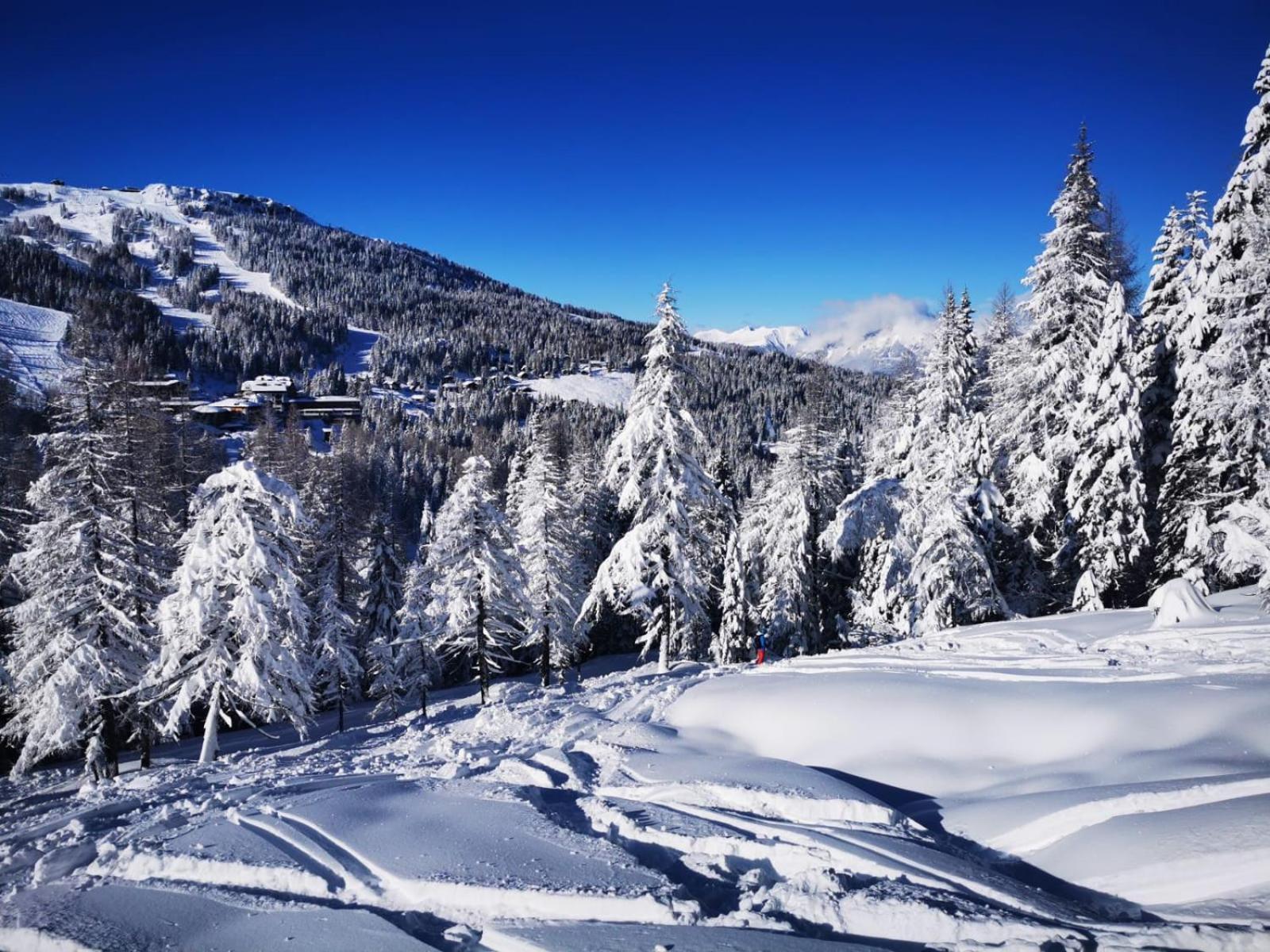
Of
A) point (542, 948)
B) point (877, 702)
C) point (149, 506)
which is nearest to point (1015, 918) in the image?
point (542, 948)

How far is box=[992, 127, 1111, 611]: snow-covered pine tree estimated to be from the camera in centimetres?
2122

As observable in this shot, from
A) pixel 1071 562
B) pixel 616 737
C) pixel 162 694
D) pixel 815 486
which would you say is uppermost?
pixel 815 486

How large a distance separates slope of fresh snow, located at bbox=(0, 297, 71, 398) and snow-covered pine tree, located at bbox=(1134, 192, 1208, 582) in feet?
485

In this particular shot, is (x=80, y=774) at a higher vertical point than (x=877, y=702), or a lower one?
lower

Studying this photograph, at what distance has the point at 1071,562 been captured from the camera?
68.9 feet

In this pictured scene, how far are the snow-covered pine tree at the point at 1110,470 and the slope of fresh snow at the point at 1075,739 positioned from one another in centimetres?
589

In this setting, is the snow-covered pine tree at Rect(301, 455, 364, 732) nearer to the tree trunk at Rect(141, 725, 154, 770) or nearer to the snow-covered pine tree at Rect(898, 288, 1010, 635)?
the tree trunk at Rect(141, 725, 154, 770)

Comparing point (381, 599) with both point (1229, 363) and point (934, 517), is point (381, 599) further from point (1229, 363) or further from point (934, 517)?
point (1229, 363)

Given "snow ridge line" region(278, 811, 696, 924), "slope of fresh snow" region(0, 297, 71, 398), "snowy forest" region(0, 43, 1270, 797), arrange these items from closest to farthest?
"snow ridge line" region(278, 811, 696, 924), "snowy forest" region(0, 43, 1270, 797), "slope of fresh snow" region(0, 297, 71, 398)

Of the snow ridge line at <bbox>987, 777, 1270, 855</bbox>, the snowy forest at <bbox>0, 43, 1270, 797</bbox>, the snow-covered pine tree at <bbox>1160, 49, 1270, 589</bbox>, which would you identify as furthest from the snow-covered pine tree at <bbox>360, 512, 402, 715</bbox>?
the snow-covered pine tree at <bbox>1160, 49, 1270, 589</bbox>

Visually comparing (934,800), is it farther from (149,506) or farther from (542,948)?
(149,506)

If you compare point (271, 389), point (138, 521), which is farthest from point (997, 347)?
point (271, 389)

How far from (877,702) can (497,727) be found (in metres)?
7.34

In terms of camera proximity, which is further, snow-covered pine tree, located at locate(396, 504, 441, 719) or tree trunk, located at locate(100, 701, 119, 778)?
snow-covered pine tree, located at locate(396, 504, 441, 719)
